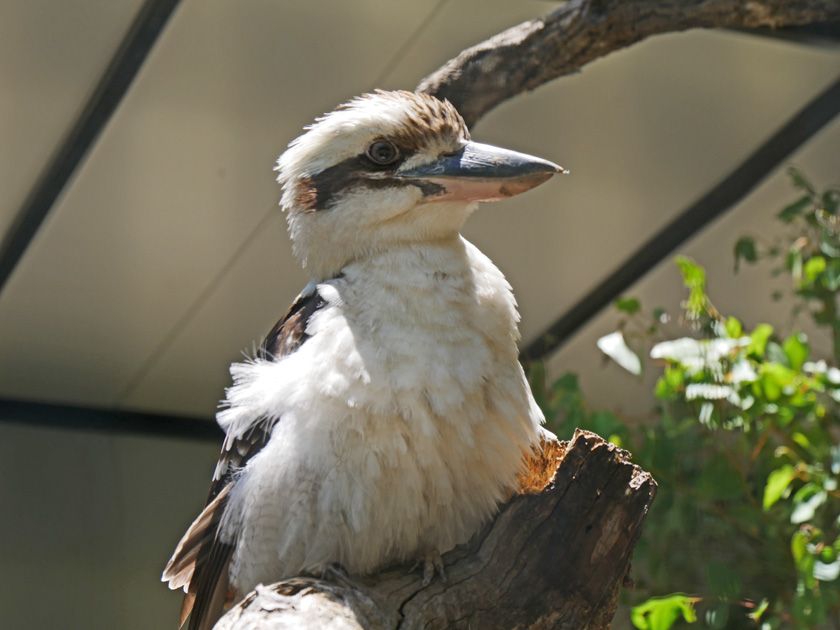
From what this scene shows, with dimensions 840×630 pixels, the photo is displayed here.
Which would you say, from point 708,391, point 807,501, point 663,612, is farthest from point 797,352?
point 663,612

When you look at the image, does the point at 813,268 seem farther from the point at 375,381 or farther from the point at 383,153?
the point at 375,381

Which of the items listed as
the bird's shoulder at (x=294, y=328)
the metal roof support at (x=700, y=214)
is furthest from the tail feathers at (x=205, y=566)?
the metal roof support at (x=700, y=214)

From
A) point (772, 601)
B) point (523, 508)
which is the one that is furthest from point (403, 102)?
point (772, 601)

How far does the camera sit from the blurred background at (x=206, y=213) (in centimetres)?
216

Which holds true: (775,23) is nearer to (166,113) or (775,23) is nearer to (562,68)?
(562,68)

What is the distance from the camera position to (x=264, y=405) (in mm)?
1254

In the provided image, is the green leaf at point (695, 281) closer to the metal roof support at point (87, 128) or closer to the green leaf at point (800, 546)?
the green leaf at point (800, 546)

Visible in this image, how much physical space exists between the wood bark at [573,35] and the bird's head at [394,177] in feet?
1.28

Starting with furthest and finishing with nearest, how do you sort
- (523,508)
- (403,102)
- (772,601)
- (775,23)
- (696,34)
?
(772,601)
(696,34)
(775,23)
(403,102)
(523,508)

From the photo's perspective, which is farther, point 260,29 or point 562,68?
point 260,29

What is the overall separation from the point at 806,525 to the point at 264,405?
148 cm

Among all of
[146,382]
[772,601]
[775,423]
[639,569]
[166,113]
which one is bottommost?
[146,382]

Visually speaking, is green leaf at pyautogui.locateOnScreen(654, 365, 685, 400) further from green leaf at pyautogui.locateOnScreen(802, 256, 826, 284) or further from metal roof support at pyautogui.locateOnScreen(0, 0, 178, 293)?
metal roof support at pyautogui.locateOnScreen(0, 0, 178, 293)

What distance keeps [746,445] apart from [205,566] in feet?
4.61
